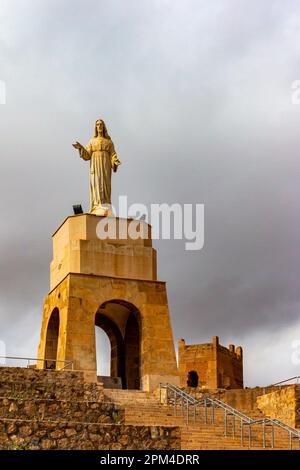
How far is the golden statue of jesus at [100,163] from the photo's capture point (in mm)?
32188

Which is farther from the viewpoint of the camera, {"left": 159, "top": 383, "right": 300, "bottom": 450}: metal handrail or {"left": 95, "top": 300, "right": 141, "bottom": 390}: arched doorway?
{"left": 95, "top": 300, "right": 141, "bottom": 390}: arched doorway

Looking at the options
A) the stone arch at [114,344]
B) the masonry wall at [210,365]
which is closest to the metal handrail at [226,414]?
the stone arch at [114,344]

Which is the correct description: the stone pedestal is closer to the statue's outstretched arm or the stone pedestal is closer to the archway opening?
the statue's outstretched arm

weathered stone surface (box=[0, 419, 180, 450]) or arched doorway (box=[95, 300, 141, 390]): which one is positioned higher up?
arched doorway (box=[95, 300, 141, 390])

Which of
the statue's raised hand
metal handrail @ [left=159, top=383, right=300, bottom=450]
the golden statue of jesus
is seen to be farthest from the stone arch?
the statue's raised hand

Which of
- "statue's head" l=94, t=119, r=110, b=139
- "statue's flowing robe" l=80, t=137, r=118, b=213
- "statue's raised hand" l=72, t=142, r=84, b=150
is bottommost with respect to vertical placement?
"statue's flowing robe" l=80, t=137, r=118, b=213

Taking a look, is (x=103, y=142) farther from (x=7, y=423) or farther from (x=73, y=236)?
(x=7, y=423)

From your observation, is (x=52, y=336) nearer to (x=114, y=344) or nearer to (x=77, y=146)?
(x=114, y=344)

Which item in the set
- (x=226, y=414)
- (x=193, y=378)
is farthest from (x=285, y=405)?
(x=193, y=378)

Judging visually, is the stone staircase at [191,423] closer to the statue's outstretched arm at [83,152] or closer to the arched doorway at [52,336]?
the arched doorway at [52,336]

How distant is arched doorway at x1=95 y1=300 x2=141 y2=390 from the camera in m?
33.1

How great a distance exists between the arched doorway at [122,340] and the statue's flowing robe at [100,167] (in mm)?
3543

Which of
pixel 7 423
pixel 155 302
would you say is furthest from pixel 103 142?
pixel 7 423
